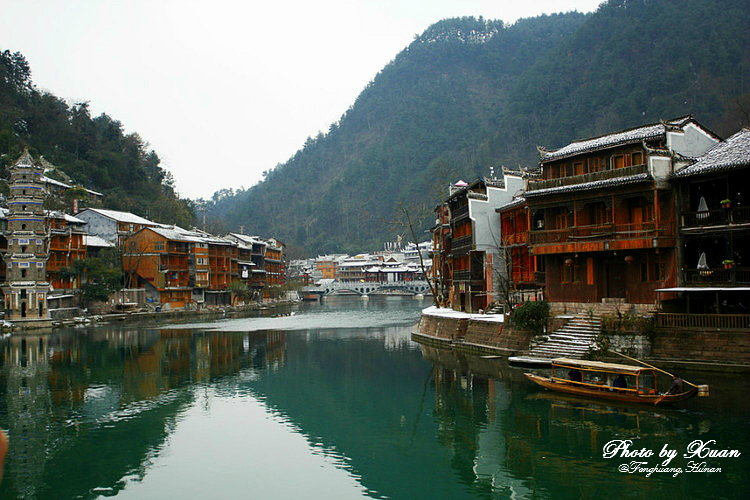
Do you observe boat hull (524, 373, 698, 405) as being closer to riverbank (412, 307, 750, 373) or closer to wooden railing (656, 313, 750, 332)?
riverbank (412, 307, 750, 373)

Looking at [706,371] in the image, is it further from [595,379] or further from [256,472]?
[256,472]

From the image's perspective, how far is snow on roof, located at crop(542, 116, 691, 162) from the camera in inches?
1305

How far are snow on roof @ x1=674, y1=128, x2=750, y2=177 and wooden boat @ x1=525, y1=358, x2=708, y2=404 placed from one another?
1050 cm

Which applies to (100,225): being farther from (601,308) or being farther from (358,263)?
(358,263)

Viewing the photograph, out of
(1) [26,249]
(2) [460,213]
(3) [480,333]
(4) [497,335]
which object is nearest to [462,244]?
(2) [460,213]

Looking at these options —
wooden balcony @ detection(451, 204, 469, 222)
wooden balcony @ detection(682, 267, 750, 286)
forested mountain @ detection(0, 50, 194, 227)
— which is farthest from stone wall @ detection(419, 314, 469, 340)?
forested mountain @ detection(0, 50, 194, 227)

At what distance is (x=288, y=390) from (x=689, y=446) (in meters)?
18.2

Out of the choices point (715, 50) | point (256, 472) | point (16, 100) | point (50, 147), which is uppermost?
point (715, 50)

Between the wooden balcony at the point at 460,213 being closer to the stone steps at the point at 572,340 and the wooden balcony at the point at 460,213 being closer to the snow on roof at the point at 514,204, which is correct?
the snow on roof at the point at 514,204

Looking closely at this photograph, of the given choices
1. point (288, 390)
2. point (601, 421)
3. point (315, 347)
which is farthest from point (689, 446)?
point (315, 347)

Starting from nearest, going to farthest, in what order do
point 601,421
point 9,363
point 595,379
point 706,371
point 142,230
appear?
point 601,421
point 595,379
point 706,371
point 9,363
point 142,230

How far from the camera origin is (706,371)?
1069 inches

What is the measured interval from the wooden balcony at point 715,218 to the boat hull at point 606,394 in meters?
10.4

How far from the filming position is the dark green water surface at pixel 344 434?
1730 centimetres
